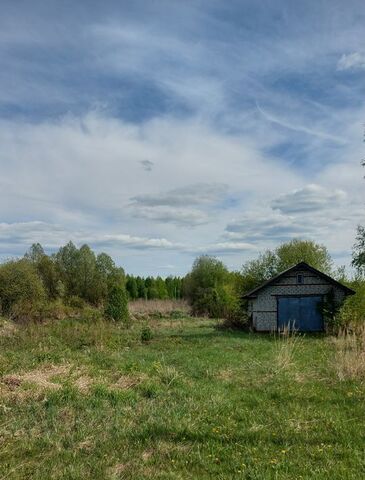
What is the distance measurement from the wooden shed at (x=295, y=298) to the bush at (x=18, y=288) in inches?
637

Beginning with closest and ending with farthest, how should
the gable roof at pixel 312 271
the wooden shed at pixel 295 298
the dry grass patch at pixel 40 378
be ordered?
the dry grass patch at pixel 40 378 < the gable roof at pixel 312 271 < the wooden shed at pixel 295 298

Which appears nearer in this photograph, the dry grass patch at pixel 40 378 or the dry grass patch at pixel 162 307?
the dry grass patch at pixel 40 378

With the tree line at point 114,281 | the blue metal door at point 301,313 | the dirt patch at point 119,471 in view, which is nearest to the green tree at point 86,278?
the tree line at point 114,281

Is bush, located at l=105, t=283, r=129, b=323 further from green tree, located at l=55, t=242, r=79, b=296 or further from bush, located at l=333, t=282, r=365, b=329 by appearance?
green tree, located at l=55, t=242, r=79, b=296

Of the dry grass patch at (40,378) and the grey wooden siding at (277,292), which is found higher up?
the grey wooden siding at (277,292)

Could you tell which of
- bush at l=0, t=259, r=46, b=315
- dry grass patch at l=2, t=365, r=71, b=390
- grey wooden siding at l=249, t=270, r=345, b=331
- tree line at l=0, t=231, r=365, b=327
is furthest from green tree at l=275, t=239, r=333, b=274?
dry grass patch at l=2, t=365, r=71, b=390

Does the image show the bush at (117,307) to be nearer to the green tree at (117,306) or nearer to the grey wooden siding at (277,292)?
the green tree at (117,306)

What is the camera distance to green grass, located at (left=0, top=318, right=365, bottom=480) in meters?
5.69

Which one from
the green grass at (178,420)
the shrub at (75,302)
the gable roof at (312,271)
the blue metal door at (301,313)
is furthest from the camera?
the shrub at (75,302)

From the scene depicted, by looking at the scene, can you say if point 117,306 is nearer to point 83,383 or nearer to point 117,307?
point 117,307

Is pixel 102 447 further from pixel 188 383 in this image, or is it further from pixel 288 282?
pixel 288 282

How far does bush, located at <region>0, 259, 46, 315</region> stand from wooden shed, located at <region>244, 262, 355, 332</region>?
1619 centimetres

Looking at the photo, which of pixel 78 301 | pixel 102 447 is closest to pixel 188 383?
pixel 102 447

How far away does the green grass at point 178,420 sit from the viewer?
18.7ft
